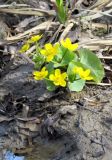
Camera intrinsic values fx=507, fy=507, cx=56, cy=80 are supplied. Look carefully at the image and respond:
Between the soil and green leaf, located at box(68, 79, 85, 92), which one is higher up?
green leaf, located at box(68, 79, 85, 92)

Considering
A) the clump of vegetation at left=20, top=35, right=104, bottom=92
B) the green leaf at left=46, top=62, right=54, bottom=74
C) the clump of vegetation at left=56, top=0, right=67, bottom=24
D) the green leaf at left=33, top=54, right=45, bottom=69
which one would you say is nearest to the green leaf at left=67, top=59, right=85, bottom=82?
the clump of vegetation at left=20, top=35, right=104, bottom=92

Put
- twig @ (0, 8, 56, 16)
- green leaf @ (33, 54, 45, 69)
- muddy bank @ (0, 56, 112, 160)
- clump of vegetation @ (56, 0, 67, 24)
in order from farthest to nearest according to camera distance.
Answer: twig @ (0, 8, 56, 16) < clump of vegetation @ (56, 0, 67, 24) < green leaf @ (33, 54, 45, 69) < muddy bank @ (0, 56, 112, 160)

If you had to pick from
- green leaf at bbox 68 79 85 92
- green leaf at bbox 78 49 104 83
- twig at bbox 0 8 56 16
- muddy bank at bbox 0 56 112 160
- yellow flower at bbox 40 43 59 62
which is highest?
yellow flower at bbox 40 43 59 62

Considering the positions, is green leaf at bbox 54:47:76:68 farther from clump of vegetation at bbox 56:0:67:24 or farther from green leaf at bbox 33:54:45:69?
clump of vegetation at bbox 56:0:67:24

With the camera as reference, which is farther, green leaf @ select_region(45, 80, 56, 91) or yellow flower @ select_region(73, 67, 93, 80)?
green leaf @ select_region(45, 80, 56, 91)

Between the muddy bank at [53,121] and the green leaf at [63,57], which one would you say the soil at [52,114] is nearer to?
the muddy bank at [53,121]

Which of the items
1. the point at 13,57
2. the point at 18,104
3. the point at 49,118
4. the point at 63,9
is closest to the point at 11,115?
the point at 18,104
